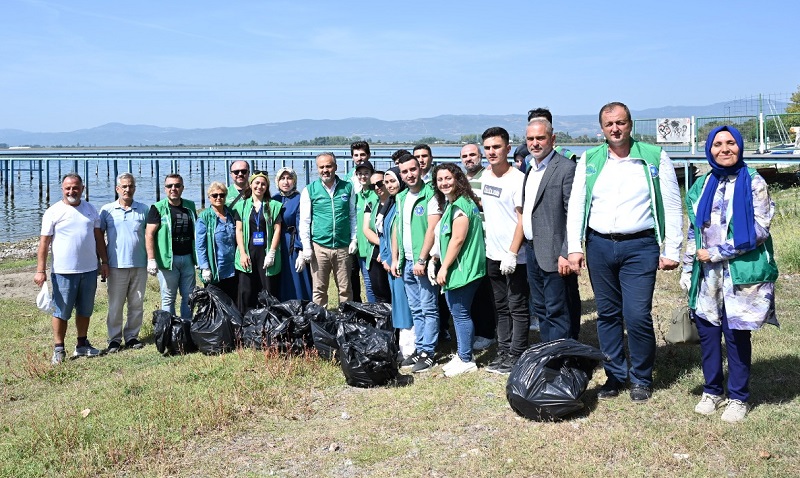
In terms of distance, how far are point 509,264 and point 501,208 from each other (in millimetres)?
401

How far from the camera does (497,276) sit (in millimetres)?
5270

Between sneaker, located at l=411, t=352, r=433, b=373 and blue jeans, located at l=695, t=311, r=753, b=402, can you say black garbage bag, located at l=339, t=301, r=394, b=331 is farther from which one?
blue jeans, located at l=695, t=311, r=753, b=402

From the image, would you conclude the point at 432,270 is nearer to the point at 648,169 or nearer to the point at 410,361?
the point at 410,361

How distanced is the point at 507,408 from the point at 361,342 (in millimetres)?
1209

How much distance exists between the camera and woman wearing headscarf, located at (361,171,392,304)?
623 cm

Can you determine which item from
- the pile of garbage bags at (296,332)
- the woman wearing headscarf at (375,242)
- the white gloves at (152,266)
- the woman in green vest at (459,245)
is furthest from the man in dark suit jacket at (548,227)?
the white gloves at (152,266)

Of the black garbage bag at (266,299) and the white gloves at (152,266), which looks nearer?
the black garbage bag at (266,299)

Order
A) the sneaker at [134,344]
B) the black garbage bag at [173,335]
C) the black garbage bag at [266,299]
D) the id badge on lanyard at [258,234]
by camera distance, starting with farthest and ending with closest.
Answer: the sneaker at [134,344] → the id badge on lanyard at [258,234] → the black garbage bag at [173,335] → the black garbage bag at [266,299]

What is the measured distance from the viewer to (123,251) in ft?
22.6

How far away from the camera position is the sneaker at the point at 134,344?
711cm

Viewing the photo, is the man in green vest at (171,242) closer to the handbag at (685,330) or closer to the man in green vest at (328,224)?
the man in green vest at (328,224)

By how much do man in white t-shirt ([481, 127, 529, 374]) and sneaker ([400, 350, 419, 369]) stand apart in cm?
60

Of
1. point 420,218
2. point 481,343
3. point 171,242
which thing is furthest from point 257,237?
point 481,343

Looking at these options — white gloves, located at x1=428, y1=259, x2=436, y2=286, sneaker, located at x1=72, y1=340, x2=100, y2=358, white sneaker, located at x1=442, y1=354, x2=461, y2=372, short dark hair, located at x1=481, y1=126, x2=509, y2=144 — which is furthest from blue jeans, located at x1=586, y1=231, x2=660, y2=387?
sneaker, located at x1=72, y1=340, x2=100, y2=358
